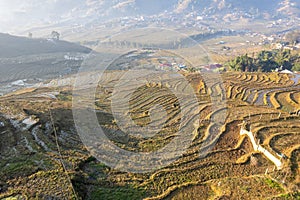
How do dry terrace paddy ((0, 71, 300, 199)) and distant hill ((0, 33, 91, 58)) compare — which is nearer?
dry terrace paddy ((0, 71, 300, 199))

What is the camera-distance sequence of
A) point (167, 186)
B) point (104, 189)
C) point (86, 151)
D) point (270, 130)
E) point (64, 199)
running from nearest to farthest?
point (64, 199) < point (104, 189) < point (167, 186) < point (86, 151) < point (270, 130)

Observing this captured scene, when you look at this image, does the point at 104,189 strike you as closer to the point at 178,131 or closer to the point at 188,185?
the point at 188,185

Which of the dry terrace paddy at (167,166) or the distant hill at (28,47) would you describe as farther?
the distant hill at (28,47)

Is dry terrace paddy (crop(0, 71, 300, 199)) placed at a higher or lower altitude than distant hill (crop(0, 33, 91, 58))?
lower

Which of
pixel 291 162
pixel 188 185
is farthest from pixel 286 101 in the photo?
pixel 188 185

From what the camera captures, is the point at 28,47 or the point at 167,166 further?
the point at 28,47
